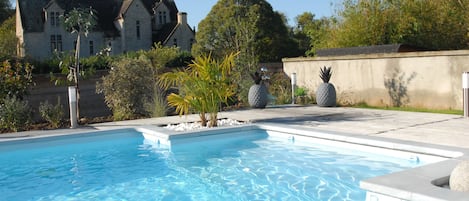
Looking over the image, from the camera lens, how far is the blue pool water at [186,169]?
5.76 metres

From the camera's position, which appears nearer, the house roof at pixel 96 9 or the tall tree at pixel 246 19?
the tall tree at pixel 246 19

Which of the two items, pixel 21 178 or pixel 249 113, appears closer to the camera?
pixel 21 178

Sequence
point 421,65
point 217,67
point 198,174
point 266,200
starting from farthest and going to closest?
point 421,65, point 217,67, point 198,174, point 266,200

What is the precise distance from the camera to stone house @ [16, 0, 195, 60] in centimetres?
3422

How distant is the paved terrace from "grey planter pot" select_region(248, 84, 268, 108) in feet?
0.85

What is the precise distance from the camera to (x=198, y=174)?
22.0 ft

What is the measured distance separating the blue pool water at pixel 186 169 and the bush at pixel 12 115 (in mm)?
1641

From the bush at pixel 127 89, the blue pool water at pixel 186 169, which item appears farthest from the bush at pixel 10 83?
the blue pool water at pixel 186 169

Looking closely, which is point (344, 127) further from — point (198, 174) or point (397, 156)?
point (198, 174)

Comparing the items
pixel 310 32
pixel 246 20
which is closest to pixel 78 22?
pixel 310 32

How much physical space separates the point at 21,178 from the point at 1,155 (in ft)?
6.15

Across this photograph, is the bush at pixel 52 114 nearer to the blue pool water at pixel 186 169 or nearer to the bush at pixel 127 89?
the bush at pixel 127 89

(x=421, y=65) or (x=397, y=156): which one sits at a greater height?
(x=421, y=65)

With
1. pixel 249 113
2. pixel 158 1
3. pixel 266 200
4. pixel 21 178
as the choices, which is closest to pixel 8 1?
pixel 158 1
